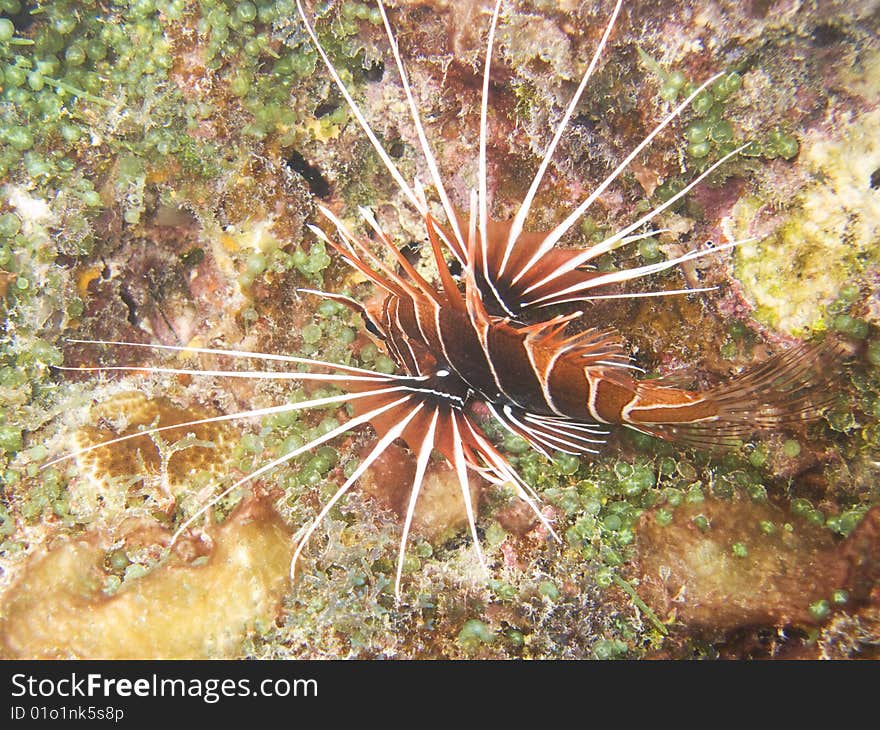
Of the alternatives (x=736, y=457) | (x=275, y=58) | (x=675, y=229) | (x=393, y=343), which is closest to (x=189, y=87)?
(x=275, y=58)

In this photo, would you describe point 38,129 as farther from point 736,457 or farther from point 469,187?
point 736,457

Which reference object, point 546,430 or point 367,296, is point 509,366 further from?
point 367,296

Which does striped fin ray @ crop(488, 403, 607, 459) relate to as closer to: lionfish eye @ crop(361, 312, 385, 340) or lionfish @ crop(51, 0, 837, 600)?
lionfish @ crop(51, 0, 837, 600)

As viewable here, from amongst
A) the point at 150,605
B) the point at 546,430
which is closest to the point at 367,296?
the point at 546,430

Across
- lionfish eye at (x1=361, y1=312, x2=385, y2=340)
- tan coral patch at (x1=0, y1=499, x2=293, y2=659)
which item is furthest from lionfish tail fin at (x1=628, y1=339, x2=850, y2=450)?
tan coral patch at (x1=0, y1=499, x2=293, y2=659)

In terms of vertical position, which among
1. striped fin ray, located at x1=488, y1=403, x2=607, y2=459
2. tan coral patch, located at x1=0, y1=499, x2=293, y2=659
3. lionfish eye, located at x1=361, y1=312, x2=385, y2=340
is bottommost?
tan coral patch, located at x1=0, y1=499, x2=293, y2=659

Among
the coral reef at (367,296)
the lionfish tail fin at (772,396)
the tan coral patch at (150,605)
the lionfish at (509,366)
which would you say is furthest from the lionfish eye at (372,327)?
the lionfish tail fin at (772,396)

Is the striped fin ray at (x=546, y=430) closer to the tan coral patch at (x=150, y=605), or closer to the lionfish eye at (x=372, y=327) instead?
the lionfish eye at (x=372, y=327)
